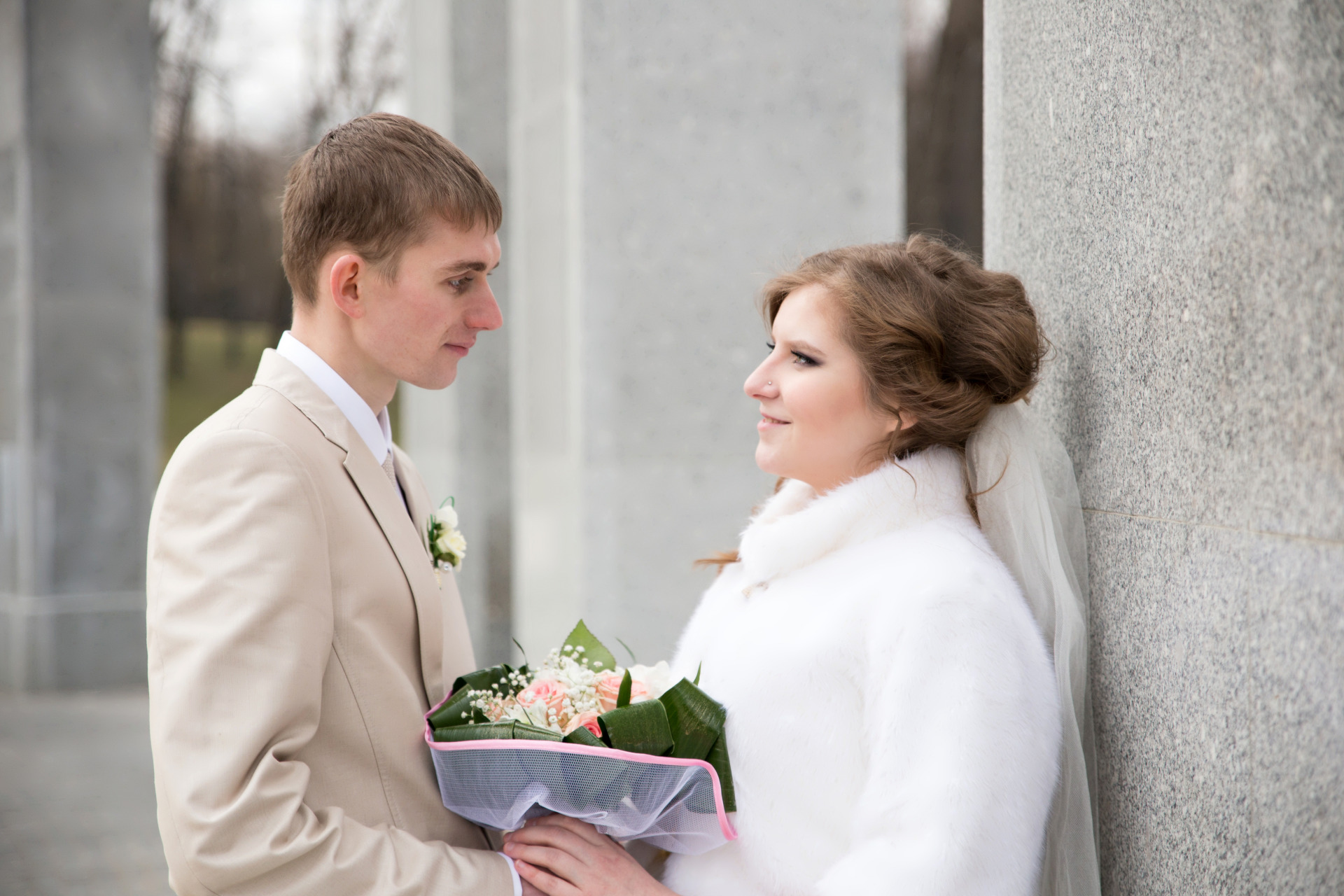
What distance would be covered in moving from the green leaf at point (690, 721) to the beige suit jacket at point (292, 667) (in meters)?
0.46

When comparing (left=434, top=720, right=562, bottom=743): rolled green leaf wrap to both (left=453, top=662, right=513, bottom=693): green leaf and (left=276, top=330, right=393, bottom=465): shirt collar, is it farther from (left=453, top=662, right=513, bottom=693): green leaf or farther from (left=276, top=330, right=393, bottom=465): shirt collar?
(left=276, top=330, right=393, bottom=465): shirt collar

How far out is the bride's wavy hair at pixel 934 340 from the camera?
2287 millimetres

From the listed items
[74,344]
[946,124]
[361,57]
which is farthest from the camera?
[946,124]

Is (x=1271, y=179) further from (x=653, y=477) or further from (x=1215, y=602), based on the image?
(x=653, y=477)

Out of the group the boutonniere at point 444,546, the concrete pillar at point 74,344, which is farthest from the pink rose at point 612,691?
the concrete pillar at point 74,344

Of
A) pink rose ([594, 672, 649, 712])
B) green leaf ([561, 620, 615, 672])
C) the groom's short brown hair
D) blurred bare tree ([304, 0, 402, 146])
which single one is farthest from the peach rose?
blurred bare tree ([304, 0, 402, 146])

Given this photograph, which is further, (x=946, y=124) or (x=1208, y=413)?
(x=946, y=124)

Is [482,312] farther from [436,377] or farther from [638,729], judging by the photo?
[638,729]

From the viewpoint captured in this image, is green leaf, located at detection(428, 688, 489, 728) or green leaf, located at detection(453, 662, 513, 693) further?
green leaf, located at detection(453, 662, 513, 693)

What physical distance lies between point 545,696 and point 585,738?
0.19 m

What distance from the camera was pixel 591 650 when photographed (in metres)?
2.51

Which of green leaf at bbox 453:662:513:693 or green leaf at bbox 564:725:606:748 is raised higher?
green leaf at bbox 453:662:513:693

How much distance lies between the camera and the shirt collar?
7.72 feet

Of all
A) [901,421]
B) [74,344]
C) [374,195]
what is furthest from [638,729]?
[74,344]
